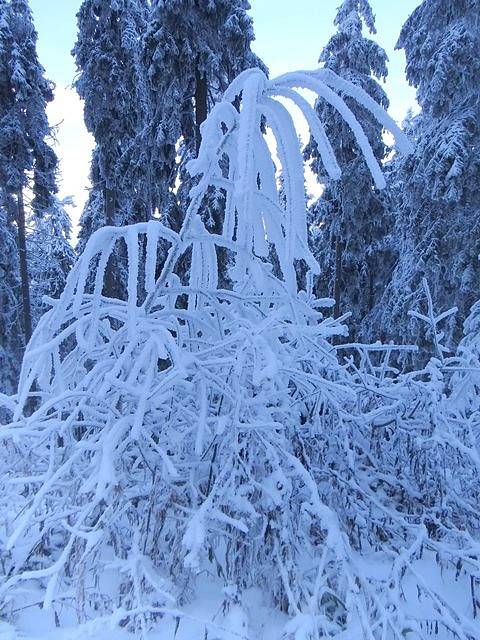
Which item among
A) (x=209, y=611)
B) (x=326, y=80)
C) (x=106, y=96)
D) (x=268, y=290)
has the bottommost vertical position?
(x=209, y=611)

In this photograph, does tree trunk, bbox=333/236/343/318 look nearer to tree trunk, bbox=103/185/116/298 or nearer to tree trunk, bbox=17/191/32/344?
tree trunk, bbox=103/185/116/298

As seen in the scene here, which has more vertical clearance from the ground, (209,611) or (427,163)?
(427,163)

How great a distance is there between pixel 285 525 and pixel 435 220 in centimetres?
1105

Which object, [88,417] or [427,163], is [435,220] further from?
[88,417]

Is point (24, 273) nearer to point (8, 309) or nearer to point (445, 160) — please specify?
point (8, 309)

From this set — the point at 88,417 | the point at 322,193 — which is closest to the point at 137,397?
the point at 88,417

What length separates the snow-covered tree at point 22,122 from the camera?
13.5 m

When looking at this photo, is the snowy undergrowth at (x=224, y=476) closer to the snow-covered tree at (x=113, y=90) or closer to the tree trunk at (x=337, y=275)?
the snow-covered tree at (x=113, y=90)

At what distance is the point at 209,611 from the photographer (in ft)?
6.53

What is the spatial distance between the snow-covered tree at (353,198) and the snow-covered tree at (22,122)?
25.8ft

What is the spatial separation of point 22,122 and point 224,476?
47.7 ft

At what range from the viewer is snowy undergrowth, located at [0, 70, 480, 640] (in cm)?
185

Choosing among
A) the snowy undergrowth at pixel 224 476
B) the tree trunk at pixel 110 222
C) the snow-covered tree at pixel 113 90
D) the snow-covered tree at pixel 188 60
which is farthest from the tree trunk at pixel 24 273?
the snowy undergrowth at pixel 224 476

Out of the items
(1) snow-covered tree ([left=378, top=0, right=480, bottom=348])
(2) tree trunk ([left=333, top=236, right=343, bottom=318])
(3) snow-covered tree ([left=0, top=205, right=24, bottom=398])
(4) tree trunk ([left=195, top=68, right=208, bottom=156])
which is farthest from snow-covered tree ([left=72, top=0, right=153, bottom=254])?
(1) snow-covered tree ([left=378, top=0, right=480, bottom=348])
